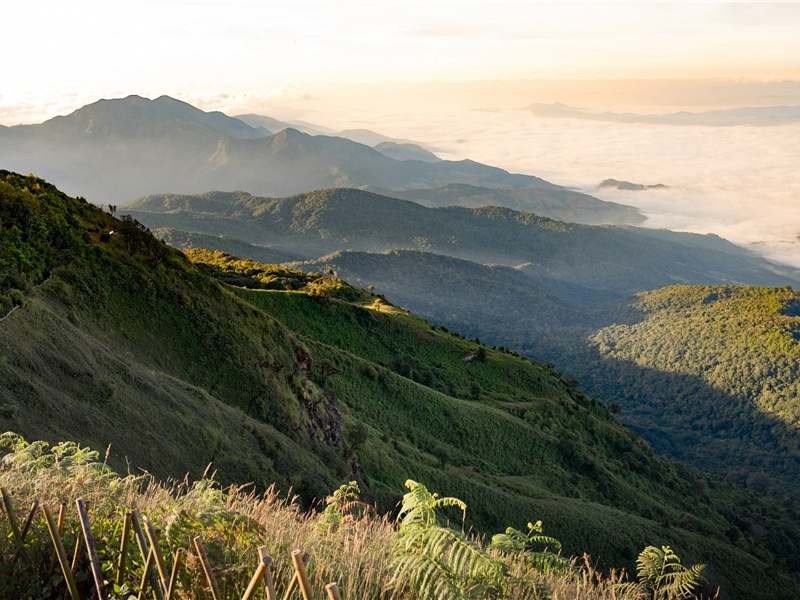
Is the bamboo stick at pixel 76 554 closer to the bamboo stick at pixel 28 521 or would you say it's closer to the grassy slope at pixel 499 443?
the bamboo stick at pixel 28 521

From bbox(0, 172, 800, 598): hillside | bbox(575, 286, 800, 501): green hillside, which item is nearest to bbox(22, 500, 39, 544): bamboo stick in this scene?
bbox(0, 172, 800, 598): hillside

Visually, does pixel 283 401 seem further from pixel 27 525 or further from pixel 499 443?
pixel 499 443

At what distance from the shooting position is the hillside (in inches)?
717

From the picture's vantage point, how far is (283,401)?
28391 mm

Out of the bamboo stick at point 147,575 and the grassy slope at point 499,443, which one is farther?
the grassy slope at point 499,443

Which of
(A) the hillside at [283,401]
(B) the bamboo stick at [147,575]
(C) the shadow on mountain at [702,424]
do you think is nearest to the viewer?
(B) the bamboo stick at [147,575]

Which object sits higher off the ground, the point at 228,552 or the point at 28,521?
the point at 28,521

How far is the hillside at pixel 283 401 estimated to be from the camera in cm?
1822

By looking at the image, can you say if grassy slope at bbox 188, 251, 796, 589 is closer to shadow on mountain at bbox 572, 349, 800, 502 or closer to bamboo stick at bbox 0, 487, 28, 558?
bamboo stick at bbox 0, 487, 28, 558

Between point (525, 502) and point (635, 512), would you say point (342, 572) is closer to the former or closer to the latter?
point (525, 502)

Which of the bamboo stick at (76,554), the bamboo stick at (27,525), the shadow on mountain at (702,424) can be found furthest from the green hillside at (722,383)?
the bamboo stick at (27,525)

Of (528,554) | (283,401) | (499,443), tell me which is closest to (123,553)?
(528,554)

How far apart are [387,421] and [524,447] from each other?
47.6ft

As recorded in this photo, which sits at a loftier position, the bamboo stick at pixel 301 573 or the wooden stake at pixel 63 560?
the bamboo stick at pixel 301 573
